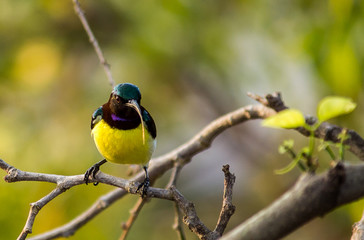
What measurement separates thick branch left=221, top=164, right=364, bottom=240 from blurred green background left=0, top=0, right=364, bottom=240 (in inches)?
78.8

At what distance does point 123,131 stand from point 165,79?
1898 mm

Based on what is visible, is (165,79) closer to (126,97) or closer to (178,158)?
(178,158)

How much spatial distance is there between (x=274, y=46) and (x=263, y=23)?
0.67ft

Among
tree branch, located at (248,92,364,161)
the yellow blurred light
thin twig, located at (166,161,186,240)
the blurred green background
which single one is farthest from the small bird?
the yellow blurred light

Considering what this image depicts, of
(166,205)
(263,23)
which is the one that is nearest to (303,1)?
(263,23)

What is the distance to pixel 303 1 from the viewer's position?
2908 mm

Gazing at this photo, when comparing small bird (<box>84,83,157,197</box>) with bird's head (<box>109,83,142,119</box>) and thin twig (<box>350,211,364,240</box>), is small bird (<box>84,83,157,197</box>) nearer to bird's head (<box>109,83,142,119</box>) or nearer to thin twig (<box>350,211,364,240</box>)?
bird's head (<box>109,83,142,119</box>)

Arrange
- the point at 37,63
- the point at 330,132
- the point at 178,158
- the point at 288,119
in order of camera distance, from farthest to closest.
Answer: the point at 37,63 → the point at 178,158 → the point at 330,132 → the point at 288,119

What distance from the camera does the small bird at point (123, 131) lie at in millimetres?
1534

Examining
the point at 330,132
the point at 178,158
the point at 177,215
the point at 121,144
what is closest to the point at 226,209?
the point at 330,132

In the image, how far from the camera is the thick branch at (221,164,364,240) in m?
0.68

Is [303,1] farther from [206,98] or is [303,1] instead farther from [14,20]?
[14,20]

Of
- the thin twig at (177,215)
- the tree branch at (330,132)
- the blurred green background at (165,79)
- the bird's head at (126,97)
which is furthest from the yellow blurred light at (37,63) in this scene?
the tree branch at (330,132)

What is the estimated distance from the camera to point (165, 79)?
3451mm
